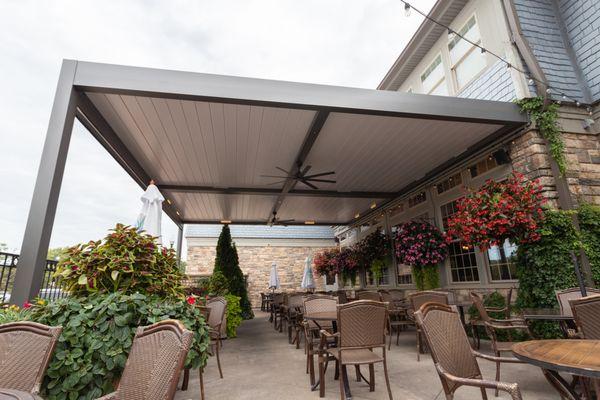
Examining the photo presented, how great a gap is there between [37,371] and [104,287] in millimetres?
1050

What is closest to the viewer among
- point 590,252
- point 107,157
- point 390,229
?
point 590,252

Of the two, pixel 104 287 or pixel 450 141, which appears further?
pixel 450 141

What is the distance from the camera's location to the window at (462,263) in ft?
20.0

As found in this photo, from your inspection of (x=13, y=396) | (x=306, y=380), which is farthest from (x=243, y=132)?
(x=13, y=396)

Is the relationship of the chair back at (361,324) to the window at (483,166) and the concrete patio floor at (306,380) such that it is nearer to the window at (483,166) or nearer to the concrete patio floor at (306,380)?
the concrete patio floor at (306,380)

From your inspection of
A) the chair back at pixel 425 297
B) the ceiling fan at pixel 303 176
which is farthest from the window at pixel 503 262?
the ceiling fan at pixel 303 176

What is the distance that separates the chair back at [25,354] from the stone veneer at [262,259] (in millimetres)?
12800

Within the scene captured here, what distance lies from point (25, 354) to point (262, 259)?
13696mm

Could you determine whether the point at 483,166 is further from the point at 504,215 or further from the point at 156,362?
the point at 156,362

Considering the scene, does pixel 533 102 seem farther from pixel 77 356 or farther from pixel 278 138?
pixel 77 356

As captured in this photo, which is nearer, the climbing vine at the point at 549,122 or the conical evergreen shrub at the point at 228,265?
the climbing vine at the point at 549,122

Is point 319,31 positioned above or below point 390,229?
above

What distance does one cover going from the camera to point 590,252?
165 inches

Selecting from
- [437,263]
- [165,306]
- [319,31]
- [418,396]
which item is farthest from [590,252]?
[319,31]
